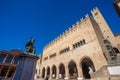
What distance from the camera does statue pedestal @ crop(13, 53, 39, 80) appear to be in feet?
12.8

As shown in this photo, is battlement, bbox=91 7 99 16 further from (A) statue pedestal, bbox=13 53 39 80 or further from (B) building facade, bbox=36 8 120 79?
(A) statue pedestal, bbox=13 53 39 80

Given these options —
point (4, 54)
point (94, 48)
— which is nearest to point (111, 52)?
point (94, 48)

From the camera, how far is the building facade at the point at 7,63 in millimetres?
20448

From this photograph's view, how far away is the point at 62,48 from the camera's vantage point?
20.0 metres

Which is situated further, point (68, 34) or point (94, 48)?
point (68, 34)

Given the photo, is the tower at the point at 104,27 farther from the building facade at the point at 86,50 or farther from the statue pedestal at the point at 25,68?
the statue pedestal at the point at 25,68

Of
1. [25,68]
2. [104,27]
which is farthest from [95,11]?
[25,68]

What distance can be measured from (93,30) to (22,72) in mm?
13414

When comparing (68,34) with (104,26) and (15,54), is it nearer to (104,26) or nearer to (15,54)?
(104,26)

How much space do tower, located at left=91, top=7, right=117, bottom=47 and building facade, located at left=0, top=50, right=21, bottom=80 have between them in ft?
82.0

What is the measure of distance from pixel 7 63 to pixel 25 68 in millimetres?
21372

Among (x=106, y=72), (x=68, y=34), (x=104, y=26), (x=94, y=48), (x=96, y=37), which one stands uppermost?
(x=104, y=26)

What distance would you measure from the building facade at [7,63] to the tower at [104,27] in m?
Result: 25.0

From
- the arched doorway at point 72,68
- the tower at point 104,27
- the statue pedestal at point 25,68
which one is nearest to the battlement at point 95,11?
the tower at point 104,27
